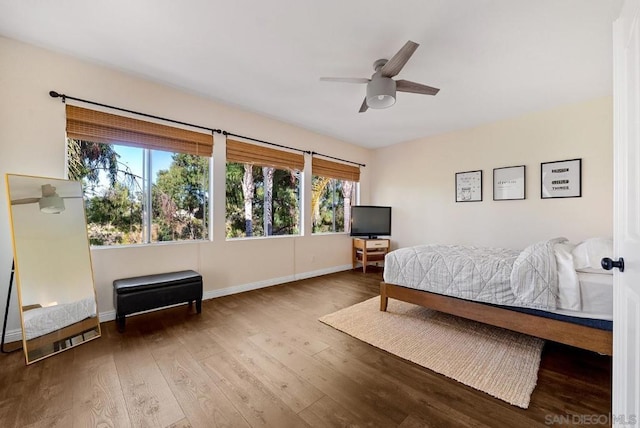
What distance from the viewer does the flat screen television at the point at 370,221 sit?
521 centimetres

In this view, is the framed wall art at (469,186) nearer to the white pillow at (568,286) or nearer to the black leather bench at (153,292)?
the white pillow at (568,286)

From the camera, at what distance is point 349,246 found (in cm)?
540

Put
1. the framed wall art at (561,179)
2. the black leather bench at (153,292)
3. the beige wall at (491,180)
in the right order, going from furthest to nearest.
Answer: the framed wall art at (561,179) → the beige wall at (491,180) → the black leather bench at (153,292)

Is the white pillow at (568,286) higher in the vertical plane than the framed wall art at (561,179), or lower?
lower

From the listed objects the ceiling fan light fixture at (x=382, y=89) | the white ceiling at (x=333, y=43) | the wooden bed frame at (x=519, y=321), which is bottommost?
the wooden bed frame at (x=519, y=321)

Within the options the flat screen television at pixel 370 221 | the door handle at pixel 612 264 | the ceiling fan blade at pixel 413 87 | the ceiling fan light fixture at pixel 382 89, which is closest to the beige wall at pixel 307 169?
the flat screen television at pixel 370 221

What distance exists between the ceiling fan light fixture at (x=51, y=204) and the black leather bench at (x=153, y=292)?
2.87 feet

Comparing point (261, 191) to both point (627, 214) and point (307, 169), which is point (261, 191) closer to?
point (307, 169)

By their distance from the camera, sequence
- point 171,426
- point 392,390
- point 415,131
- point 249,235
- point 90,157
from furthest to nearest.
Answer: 1. point 415,131
2. point 249,235
3. point 90,157
4. point 392,390
5. point 171,426

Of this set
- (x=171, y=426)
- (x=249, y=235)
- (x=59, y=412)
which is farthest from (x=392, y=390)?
(x=249, y=235)

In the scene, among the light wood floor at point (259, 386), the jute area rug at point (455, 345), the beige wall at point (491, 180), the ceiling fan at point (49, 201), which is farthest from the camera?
the beige wall at point (491, 180)

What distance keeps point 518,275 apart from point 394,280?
115 centimetres

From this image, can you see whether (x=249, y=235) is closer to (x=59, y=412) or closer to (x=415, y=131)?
(x=59, y=412)

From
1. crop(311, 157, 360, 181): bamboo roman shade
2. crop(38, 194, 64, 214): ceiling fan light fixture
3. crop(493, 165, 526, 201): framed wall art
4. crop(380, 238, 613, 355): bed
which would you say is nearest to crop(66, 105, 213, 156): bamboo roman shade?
crop(38, 194, 64, 214): ceiling fan light fixture
